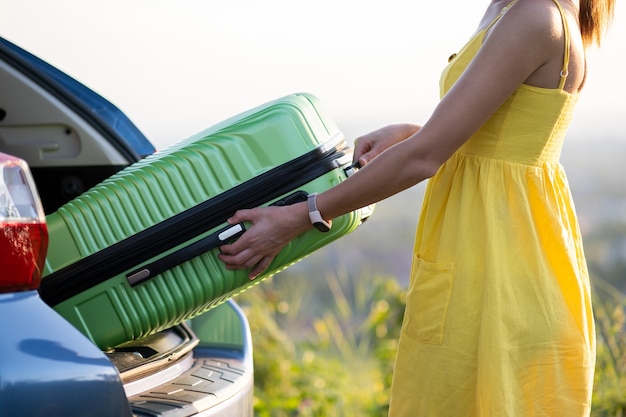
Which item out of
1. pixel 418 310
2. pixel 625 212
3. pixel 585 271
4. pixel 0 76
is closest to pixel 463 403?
pixel 418 310

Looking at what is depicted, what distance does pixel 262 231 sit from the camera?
2.04 meters

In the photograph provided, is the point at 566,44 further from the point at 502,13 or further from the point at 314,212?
the point at 314,212

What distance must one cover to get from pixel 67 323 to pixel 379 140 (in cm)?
106

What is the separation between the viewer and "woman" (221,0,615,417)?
1907 mm

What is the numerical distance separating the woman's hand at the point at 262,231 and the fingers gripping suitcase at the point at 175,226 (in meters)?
0.02

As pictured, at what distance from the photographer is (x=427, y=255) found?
2.10m

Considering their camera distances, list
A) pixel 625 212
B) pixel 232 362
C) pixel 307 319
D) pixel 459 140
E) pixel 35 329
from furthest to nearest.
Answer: pixel 625 212 → pixel 307 319 → pixel 232 362 → pixel 459 140 → pixel 35 329

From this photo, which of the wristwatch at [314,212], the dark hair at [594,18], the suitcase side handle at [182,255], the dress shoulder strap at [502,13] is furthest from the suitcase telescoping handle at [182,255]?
the dark hair at [594,18]

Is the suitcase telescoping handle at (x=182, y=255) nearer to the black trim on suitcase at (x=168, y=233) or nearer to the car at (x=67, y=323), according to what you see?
the black trim on suitcase at (x=168, y=233)

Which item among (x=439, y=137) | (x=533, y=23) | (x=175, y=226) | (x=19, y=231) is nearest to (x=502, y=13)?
(x=533, y=23)

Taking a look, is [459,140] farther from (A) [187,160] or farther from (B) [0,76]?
(B) [0,76]

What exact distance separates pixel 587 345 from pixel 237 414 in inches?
30.3

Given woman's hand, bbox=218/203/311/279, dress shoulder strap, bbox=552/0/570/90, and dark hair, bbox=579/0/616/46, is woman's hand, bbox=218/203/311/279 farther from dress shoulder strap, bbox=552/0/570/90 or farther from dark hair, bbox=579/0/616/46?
dark hair, bbox=579/0/616/46

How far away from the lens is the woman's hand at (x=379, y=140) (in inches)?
90.4
